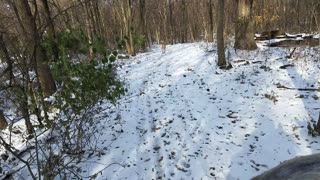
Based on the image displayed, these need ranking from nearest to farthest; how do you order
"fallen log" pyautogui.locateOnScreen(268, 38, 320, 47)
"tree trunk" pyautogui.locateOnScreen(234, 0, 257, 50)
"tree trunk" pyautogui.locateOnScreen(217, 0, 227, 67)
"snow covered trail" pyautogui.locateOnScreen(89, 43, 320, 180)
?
"snow covered trail" pyautogui.locateOnScreen(89, 43, 320, 180), "tree trunk" pyautogui.locateOnScreen(217, 0, 227, 67), "fallen log" pyautogui.locateOnScreen(268, 38, 320, 47), "tree trunk" pyautogui.locateOnScreen(234, 0, 257, 50)

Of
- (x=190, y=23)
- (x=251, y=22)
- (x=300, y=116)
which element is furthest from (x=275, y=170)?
(x=190, y=23)

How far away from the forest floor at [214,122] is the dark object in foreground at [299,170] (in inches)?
67.9

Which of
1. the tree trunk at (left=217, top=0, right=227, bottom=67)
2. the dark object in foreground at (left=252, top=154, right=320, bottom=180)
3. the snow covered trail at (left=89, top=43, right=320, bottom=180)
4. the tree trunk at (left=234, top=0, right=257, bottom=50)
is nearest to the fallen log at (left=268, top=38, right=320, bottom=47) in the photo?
the tree trunk at (left=234, top=0, right=257, bottom=50)

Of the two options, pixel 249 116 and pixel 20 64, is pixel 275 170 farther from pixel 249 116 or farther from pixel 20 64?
pixel 249 116

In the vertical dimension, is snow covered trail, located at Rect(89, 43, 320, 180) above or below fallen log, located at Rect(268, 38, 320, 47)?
below

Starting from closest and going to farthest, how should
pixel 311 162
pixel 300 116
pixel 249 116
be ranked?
pixel 311 162 < pixel 300 116 < pixel 249 116

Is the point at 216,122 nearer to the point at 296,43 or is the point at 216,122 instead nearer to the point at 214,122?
the point at 214,122

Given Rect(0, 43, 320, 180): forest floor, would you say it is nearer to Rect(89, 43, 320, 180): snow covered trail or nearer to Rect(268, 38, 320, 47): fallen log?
Rect(89, 43, 320, 180): snow covered trail

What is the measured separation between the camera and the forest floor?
17.7ft

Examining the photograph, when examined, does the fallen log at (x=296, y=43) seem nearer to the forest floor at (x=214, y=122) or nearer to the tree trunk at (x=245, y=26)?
the forest floor at (x=214, y=122)

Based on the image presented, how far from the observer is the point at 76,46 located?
3777 millimetres

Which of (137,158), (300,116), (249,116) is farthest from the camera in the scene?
(249,116)

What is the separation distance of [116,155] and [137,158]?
1.56 ft

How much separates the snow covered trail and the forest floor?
0.02 meters
